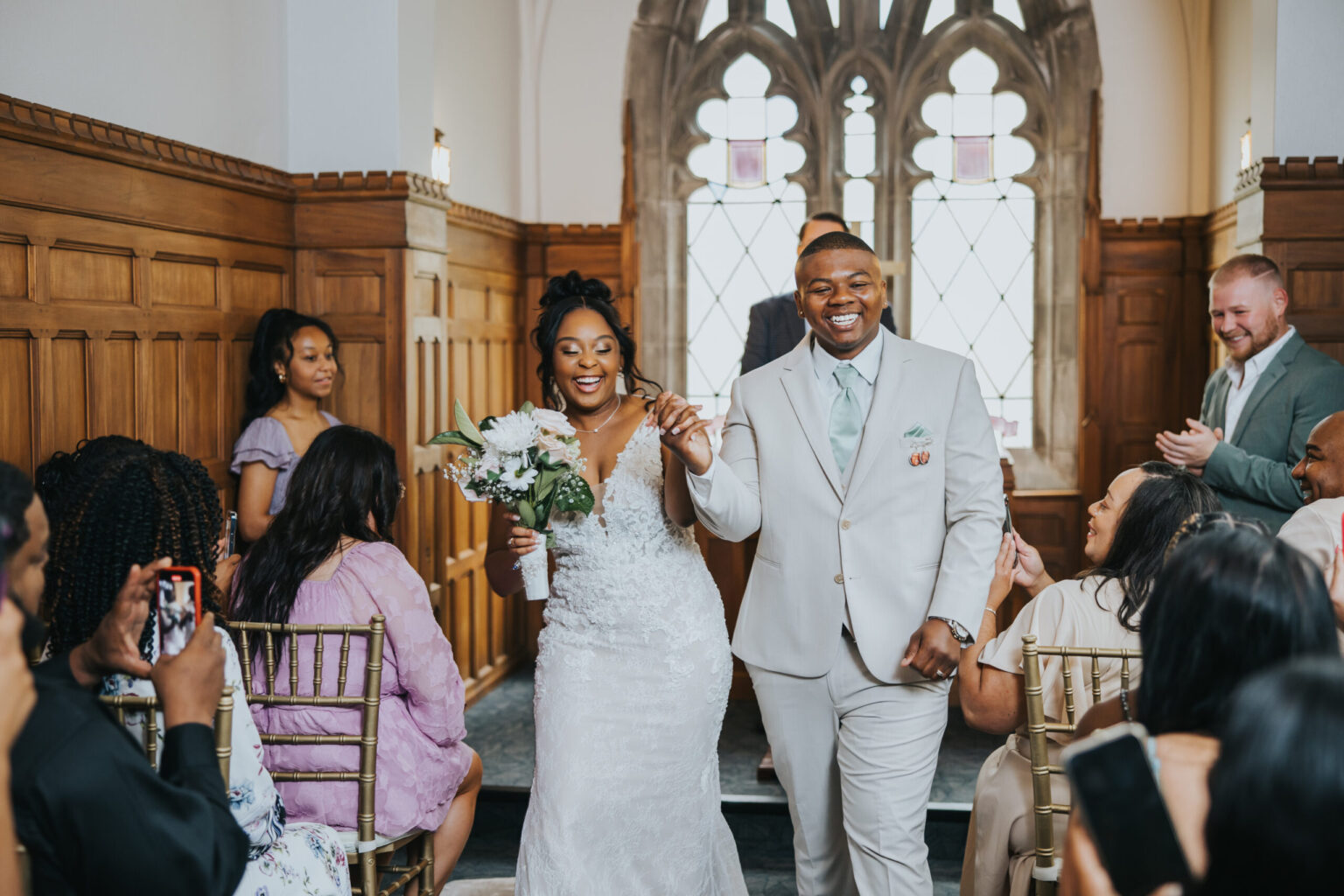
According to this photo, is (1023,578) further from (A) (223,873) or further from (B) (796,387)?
(A) (223,873)

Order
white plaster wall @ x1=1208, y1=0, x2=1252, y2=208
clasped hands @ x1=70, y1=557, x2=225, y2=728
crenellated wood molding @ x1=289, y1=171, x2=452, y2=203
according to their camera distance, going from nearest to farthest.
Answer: clasped hands @ x1=70, y1=557, x2=225, y2=728, crenellated wood molding @ x1=289, y1=171, x2=452, y2=203, white plaster wall @ x1=1208, y1=0, x2=1252, y2=208

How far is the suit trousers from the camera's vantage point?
2.64 metres

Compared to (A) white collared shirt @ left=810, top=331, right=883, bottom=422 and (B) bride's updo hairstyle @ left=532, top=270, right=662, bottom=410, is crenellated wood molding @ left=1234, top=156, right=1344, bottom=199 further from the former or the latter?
(B) bride's updo hairstyle @ left=532, top=270, right=662, bottom=410

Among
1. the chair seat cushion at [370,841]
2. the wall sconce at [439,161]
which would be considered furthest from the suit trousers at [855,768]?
the wall sconce at [439,161]

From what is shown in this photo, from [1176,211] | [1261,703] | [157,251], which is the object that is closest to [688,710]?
[1261,703]

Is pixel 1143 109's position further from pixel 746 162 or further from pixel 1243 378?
pixel 1243 378

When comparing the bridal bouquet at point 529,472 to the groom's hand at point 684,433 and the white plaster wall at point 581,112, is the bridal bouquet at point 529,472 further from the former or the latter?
the white plaster wall at point 581,112

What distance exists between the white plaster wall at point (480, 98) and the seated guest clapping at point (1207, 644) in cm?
432

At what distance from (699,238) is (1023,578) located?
468cm

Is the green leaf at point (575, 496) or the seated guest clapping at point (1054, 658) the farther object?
the green leaf at point (575, 496)

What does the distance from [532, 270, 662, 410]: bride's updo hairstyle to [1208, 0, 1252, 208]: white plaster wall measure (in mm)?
3760

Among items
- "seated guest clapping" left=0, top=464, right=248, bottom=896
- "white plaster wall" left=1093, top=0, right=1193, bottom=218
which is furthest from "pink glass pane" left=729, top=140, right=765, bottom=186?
"seated guest clapping" left=0, top=464, right=248, bottom=896

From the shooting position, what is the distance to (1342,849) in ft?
3.17

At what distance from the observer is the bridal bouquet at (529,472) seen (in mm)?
2793
